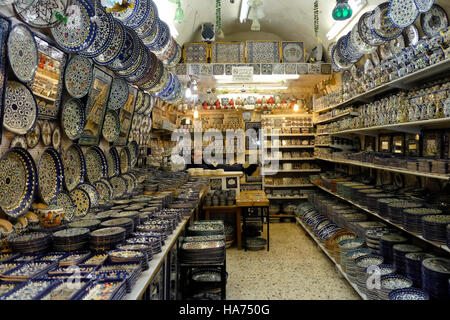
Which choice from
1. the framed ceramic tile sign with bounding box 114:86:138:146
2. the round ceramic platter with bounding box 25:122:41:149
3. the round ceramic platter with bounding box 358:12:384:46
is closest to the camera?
the round ceramic platter with bounding box 25:122:41:149

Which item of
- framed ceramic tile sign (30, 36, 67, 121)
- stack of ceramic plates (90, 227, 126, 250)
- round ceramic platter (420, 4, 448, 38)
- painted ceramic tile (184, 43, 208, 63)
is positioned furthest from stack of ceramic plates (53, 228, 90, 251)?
painted ceramic tile (184, 43, 208, 63)

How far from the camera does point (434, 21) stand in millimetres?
3287

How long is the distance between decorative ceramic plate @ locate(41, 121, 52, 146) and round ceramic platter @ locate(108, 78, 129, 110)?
113cm

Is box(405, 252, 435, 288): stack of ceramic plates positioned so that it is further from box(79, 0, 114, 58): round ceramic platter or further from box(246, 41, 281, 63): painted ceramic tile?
box(246, 41, 281, 63): painted ceramic tile

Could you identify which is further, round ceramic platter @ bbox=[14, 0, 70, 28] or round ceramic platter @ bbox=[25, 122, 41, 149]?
round ceramic platter @ bbox=[25, 122, 41, 149]

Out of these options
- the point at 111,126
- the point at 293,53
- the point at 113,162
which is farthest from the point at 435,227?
the point at 293,53

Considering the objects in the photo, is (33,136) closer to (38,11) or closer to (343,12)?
Result: (38,11)

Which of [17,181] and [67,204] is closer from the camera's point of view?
[17,181]

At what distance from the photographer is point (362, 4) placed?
450 centimetres

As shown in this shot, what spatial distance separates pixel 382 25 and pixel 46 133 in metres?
3.57

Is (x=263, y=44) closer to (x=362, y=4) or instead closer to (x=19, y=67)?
(x=362, y=4)

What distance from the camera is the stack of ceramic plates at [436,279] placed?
233cm

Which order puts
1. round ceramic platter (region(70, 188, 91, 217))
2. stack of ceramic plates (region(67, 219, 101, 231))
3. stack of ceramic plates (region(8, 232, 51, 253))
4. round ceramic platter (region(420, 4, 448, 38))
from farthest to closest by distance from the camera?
round ceramic platter (region(420, 4, 448, 38)) → round ceramic platter (region(70, 188, 91, 217)) → stack of ceramic plates (region(67, 219, 101, 231)) → stack of ceramic plates (region(8, 232, 51, 253))

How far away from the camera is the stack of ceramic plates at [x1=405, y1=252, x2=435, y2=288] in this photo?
2.76 meters
